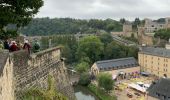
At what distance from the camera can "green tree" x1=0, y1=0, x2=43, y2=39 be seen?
31.0 ft

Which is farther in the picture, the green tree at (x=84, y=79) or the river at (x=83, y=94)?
the green tree at (x=84, y=79)

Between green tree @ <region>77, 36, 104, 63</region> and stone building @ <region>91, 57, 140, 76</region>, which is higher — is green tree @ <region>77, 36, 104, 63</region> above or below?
above

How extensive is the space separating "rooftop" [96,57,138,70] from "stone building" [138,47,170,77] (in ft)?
5.45

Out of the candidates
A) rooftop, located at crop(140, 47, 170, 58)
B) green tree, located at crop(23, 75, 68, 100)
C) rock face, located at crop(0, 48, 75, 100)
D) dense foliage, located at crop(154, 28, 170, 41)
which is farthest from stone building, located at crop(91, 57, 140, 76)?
green tree, located at crop(23, 75, 68, 100)

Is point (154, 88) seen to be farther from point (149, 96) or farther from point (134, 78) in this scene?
point (134, 78)

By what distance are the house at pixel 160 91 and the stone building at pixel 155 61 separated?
19.8 meters

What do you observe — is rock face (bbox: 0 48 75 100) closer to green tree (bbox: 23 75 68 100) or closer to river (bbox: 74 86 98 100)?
green tree (bbox: 23 75 68 100)

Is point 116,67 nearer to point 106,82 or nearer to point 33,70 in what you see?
point 106,82

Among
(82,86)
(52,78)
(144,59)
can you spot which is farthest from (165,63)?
(52,78)

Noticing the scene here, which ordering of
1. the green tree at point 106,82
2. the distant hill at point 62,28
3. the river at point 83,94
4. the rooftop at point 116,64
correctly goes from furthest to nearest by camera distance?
the distant hill at point 62,28 → the rooftop at point 116,64 → the green tree at point 106,82 → the river at point 83,94

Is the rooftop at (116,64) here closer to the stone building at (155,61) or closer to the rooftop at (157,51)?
the stone building at (155,61)

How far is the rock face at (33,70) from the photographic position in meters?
8.65

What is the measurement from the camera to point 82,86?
48.7 metres

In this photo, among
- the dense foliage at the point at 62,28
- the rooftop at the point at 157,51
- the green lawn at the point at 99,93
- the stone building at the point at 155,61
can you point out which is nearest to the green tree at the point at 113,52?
the stone building at the point at 155,61
